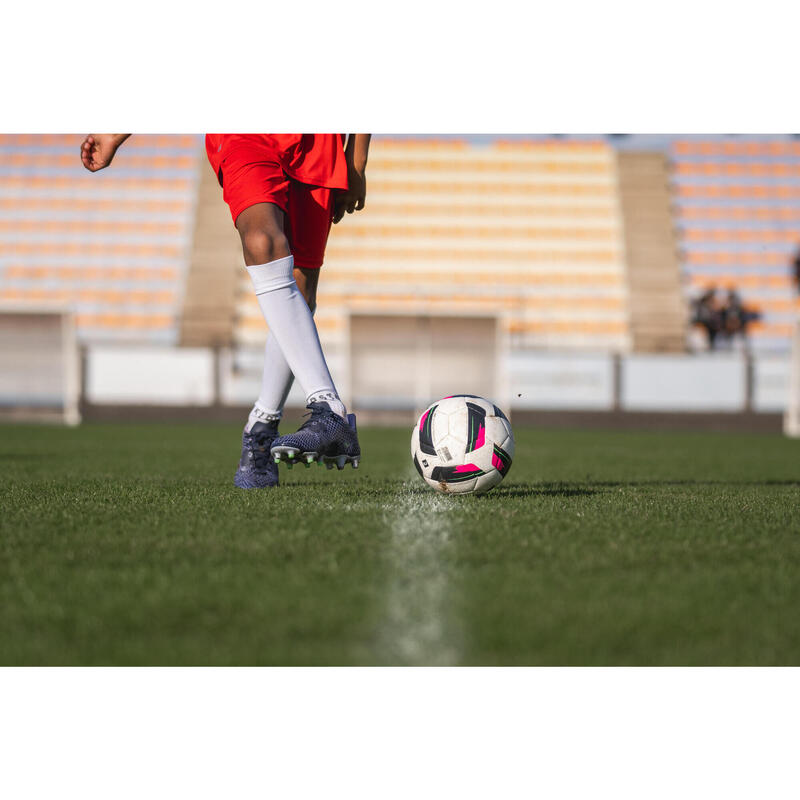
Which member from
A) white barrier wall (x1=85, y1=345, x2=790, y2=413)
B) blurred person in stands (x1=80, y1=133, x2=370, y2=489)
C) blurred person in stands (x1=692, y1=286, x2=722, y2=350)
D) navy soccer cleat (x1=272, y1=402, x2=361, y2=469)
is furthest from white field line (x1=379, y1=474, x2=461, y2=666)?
blurred person in stands (x1=692, y1=286, x2=722, y2=350)

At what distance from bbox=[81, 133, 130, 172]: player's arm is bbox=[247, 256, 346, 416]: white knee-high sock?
782 mm

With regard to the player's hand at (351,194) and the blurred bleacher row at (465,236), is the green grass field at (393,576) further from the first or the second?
the blurred bleacher row at (465,236)

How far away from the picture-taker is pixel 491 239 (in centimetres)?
2017

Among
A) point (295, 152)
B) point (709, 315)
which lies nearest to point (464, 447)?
point (295, 152)

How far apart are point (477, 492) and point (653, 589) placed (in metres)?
1.49

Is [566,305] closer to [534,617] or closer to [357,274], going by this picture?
[357,274]

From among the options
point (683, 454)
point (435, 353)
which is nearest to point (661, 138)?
point (435, 353)

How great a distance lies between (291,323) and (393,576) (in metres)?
1.40

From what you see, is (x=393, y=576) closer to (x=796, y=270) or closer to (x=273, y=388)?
(x=273, y=388)

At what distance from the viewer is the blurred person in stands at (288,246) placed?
9.66 ft

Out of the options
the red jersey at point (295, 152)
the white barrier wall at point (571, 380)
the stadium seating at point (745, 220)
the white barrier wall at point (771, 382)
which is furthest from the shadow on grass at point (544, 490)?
the stadium seating at point (745, 220)

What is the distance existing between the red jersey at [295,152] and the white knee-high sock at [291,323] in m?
0.36

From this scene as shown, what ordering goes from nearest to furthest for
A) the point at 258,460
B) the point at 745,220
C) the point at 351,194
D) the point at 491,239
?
the point at 258,460
the point at 351,194
the point at 491,239
the point at 745,220
